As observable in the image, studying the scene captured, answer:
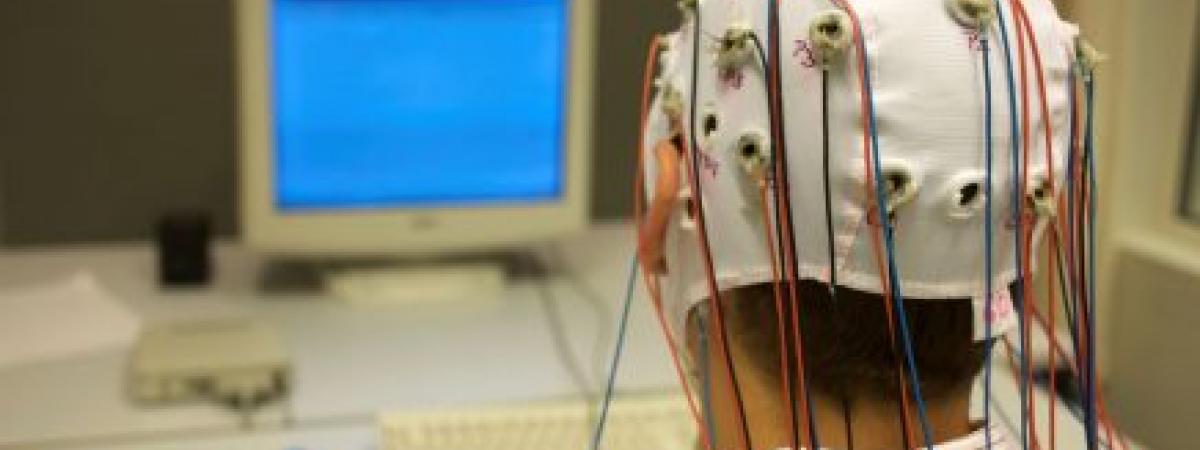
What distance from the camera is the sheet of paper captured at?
1.52 m

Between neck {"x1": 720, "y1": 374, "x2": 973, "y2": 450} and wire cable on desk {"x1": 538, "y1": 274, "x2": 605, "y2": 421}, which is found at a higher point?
neck {"x1": 720, "y1": 374, "x2": 973, "y2": 450}

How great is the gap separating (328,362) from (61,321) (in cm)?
35

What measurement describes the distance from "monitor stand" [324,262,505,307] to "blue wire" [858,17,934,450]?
3.20 feet

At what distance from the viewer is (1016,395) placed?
4.54 ft

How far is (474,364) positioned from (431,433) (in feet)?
0.84

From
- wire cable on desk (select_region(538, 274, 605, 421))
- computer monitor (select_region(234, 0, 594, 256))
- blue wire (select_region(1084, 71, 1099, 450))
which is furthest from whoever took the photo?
computer monitor (select_region(234, 0, 594, 256))

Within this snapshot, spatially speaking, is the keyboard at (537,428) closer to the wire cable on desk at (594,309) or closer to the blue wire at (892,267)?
the wire cable on desk at (594,309)

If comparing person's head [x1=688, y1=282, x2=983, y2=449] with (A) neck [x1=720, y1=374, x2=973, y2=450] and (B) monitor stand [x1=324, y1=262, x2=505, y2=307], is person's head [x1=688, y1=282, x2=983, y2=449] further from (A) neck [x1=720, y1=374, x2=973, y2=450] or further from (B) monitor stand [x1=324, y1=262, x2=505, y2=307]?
(B) monitor stand [x1=324, y1=262, x2=505, y2=307]

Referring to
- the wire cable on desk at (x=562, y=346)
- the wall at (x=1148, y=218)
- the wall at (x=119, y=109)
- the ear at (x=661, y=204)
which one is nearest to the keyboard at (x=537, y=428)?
the wire cable on desk at (x=562, y=346)

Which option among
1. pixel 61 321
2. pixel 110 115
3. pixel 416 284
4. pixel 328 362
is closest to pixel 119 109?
pixel 110 115

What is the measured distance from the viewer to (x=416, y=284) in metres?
1.77

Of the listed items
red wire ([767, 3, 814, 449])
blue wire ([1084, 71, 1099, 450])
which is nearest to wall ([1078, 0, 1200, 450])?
blue wire ([1084, 71, 1099, 450])

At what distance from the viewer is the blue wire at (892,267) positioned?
2.51 ft

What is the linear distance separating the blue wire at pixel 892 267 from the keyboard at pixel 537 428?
1.45 ft
